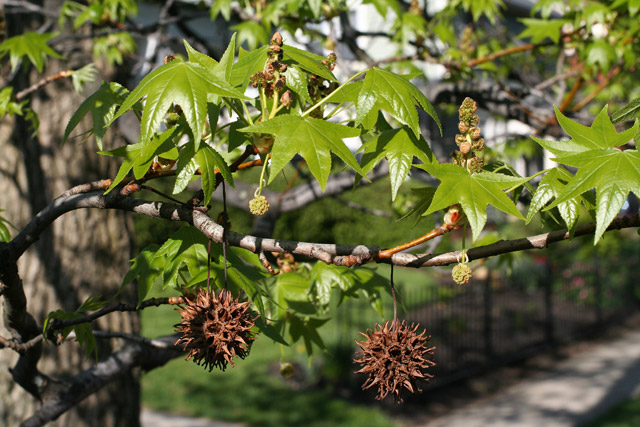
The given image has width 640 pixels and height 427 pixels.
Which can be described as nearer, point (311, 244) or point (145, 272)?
point (311, 244)

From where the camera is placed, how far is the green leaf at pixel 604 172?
1520 millimetres

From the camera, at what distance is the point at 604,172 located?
1561 mm

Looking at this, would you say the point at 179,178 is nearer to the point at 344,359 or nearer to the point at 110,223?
the point at 110,223

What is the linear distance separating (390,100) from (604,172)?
0.65 m

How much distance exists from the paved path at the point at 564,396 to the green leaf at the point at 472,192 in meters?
6.32

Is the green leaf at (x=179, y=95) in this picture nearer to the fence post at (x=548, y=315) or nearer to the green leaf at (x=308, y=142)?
the green leaf at (x=308, y=142)

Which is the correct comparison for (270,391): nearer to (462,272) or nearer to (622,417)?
(622,417)

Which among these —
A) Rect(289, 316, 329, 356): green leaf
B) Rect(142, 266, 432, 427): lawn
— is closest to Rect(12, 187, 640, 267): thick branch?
Rect(289, 316, 329, 356): green leaf

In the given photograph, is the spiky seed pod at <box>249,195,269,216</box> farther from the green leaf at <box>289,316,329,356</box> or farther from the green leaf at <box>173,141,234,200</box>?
the green leaf at <box>289,316,329,356</box>

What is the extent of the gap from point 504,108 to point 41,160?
11.8 ft

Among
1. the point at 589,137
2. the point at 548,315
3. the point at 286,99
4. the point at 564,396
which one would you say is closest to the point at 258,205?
the point at 286,99

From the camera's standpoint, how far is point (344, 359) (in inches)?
344

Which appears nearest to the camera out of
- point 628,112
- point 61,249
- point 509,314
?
point 628,112

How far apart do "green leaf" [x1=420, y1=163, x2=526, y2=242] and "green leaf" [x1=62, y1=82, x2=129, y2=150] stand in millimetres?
1142
